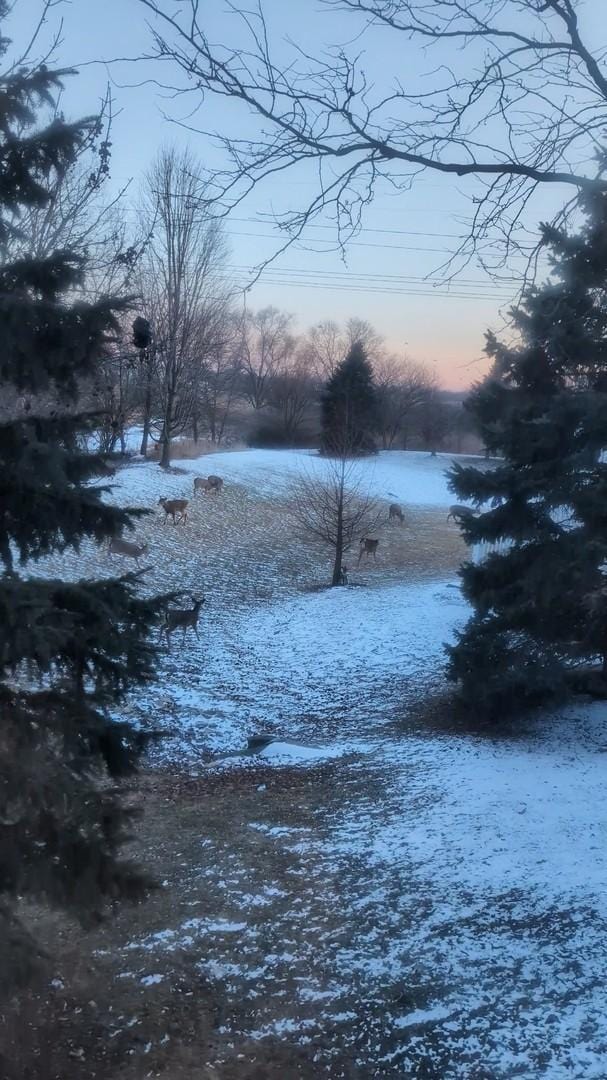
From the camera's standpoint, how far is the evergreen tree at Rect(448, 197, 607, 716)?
890 cm

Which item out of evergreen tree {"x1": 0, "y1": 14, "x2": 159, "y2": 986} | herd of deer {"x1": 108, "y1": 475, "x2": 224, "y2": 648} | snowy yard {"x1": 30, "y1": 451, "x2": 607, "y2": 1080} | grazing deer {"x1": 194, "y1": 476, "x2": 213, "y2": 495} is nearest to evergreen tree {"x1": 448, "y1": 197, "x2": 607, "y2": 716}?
snowy yard {"x1": 30, "y1": 451, "x2": 607, "y2": 1080}

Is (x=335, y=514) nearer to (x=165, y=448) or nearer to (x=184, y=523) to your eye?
(x=184, y=523)

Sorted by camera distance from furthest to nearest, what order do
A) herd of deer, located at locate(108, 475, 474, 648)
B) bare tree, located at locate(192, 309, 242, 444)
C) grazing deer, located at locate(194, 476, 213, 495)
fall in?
1. bare tree, located at locate(192, 309, 242, 444)
2. grazing deer, located at locate(194, 476, 213, 495)
3. herd of deer, located at locate(108, 475, 474, 648)

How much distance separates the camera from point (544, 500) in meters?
9.55

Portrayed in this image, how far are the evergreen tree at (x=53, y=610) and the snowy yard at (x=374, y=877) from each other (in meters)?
0.40

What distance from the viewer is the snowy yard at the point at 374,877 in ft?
14.8

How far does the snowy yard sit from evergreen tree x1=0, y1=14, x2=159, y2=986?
0.40 metres

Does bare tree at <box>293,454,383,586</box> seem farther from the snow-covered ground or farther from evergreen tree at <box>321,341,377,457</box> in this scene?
evergreen tree at <box>321,341,377,457</box>

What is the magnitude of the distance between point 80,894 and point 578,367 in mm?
7926

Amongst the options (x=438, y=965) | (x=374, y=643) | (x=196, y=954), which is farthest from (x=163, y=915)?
(x=374, y=643)

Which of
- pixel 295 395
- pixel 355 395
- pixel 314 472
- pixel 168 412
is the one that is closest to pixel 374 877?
pixel 168 412

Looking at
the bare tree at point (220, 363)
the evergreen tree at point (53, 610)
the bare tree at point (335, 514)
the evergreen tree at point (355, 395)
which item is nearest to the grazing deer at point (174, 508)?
the bare tree at point (335, 514)

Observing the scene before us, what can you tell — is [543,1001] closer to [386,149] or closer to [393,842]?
[393,842]

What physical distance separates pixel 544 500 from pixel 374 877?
184 inches
